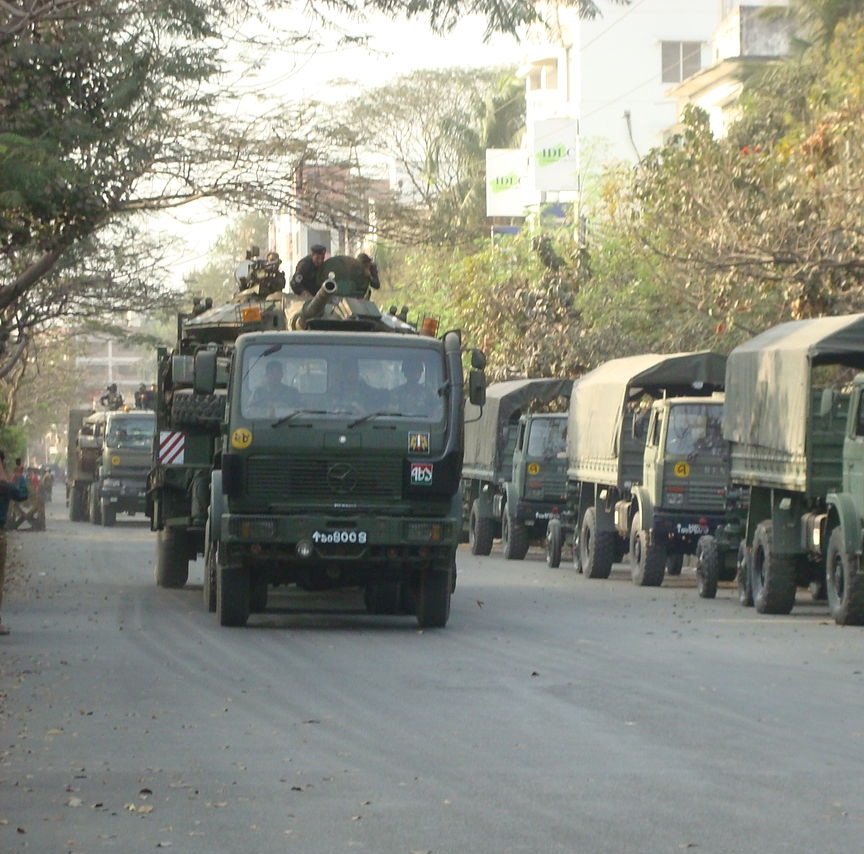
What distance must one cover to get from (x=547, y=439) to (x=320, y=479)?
51.5ft

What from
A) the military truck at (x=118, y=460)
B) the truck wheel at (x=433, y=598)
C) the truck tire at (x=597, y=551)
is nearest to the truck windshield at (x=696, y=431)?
the truck tire at (x=597, y=551)

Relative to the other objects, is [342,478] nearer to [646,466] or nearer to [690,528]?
[690,528]

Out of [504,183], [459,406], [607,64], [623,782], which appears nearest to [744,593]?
[459,406]

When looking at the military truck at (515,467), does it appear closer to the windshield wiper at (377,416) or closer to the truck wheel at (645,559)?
the truck wheel at (645,559)

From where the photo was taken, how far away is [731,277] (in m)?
27.2

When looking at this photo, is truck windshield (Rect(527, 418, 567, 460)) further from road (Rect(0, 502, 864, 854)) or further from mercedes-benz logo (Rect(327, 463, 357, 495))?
mercedes-benz logo (Rect(327, 463, 357, 495))

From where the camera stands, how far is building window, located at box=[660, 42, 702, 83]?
70188 mm

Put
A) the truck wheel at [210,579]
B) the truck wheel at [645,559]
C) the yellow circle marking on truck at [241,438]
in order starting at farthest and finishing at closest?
the truck wheel at [645,559]
the truck wheel at [210,579]
the yellow circle marking on truck at [241,438]

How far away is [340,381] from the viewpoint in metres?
17.3

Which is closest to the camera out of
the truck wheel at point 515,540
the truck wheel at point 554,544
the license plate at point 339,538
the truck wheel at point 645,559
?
the license plate at point 339,538

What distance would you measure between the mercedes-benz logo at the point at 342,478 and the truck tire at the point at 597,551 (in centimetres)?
1051

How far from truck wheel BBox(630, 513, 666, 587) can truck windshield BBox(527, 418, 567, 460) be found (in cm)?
676

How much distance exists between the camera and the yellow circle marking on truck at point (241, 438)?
56.0 ft

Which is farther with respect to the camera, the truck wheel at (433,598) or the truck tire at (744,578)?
the truck tire at (744,578)
